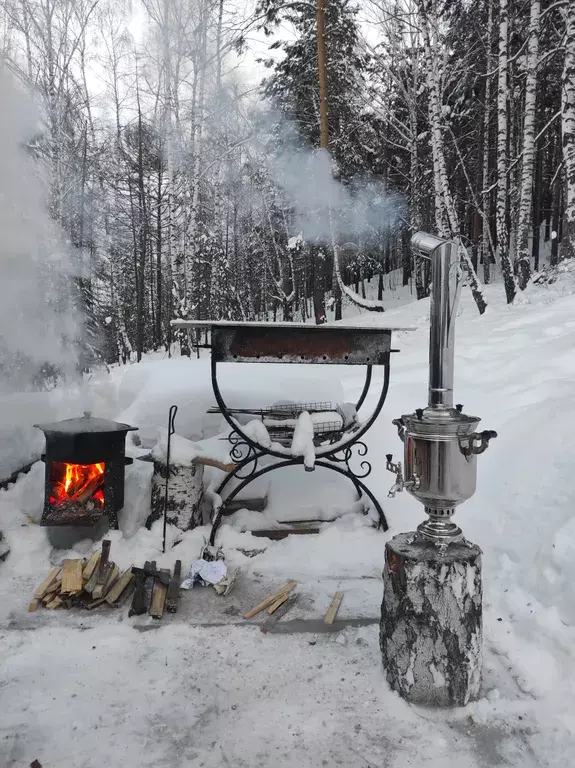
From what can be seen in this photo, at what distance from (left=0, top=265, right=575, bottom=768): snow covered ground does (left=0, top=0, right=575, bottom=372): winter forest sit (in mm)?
3288

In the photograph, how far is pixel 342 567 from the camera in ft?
11.3

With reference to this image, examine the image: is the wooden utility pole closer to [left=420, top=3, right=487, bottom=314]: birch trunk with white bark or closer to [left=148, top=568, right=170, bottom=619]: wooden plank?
[left=420, top=3, right=487, bottom=314]: birch trunk with white bark

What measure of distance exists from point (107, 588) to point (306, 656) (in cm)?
134

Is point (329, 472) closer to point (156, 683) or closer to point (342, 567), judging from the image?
point (342, 567)

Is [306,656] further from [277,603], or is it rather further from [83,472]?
[83,472]

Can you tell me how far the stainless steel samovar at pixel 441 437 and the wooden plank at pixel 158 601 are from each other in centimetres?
157

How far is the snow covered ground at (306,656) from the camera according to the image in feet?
6.23

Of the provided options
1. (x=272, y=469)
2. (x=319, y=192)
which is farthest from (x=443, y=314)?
(x=319, y=192)

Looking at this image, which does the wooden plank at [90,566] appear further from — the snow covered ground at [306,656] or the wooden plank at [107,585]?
the snow covered ground at [306,656]

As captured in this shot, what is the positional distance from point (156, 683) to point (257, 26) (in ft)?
44.4

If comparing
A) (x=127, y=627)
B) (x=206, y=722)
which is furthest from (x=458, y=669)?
(x=127, y=627)

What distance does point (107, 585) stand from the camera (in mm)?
3055

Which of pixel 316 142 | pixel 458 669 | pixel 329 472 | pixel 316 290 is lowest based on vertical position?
pixel 458 669

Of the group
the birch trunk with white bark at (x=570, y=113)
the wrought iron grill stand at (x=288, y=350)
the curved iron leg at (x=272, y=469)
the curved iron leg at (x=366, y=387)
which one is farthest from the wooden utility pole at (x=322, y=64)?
the curved iron leg at (x=272, y=469)
